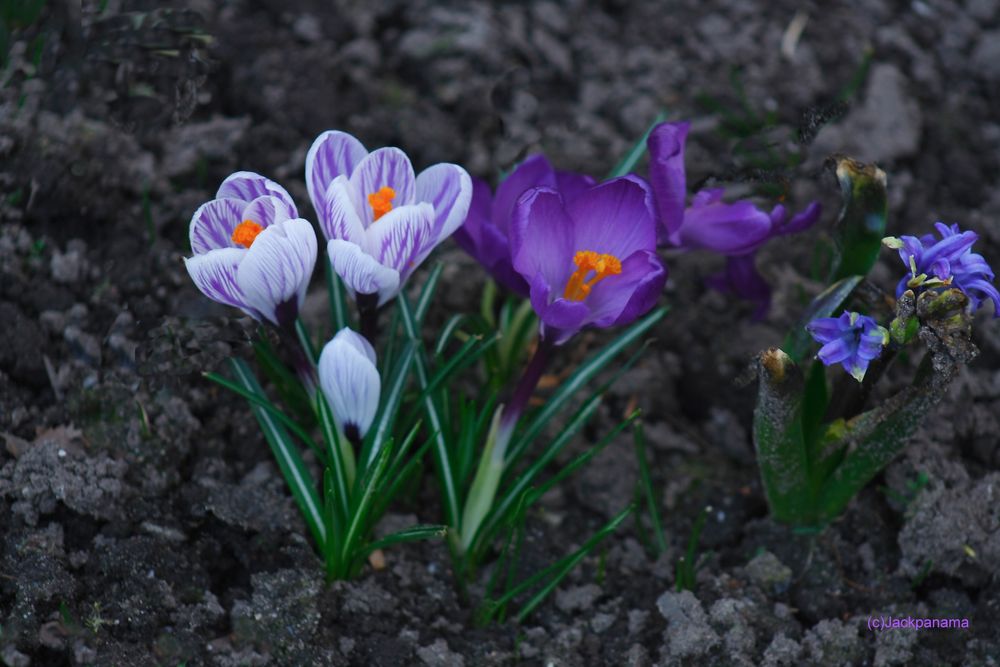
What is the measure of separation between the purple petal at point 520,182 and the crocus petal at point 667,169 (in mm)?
210

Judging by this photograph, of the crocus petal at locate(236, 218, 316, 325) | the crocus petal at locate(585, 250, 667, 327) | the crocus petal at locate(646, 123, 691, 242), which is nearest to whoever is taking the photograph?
the crocus petal at locate(236, 218, 316, 325)

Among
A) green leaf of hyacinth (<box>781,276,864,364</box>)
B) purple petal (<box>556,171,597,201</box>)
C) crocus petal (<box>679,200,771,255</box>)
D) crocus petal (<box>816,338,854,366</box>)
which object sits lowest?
green leaf of hyacinth (<box>781,276,864,364</box>)

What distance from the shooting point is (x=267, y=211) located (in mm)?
1674

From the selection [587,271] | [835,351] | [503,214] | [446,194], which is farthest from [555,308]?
[835,351]

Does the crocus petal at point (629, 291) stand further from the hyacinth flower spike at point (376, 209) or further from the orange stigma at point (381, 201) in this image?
the orange stigma at point (381, 201)

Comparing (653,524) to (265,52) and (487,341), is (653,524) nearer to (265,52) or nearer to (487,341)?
(487,341)

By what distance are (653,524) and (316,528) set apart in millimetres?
732

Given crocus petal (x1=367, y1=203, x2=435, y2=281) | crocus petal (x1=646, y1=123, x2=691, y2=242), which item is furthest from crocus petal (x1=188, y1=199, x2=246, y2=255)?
crocus petal (x1=646, y1=123, x2=691, y2=242)

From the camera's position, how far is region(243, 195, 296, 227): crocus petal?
5.38ft

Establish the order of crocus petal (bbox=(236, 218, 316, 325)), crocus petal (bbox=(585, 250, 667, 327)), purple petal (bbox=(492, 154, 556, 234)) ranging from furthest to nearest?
purple petal (bbox=(492, 154, 556, 234))
crocus petal (bbox=(585, 250, 667, 327))
crocus petal (bbox=(236, 218, 316, 325))

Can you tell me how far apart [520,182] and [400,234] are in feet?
1.34

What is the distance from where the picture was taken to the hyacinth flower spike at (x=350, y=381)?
65.7 inches

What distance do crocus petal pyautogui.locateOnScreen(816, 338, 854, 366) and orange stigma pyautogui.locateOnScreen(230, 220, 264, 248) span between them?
98 centimetres

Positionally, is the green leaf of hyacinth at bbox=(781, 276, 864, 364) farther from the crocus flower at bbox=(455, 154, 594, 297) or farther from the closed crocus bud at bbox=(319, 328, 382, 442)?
the closed crocus bud at bbox=(319, 328, 382, 442)
